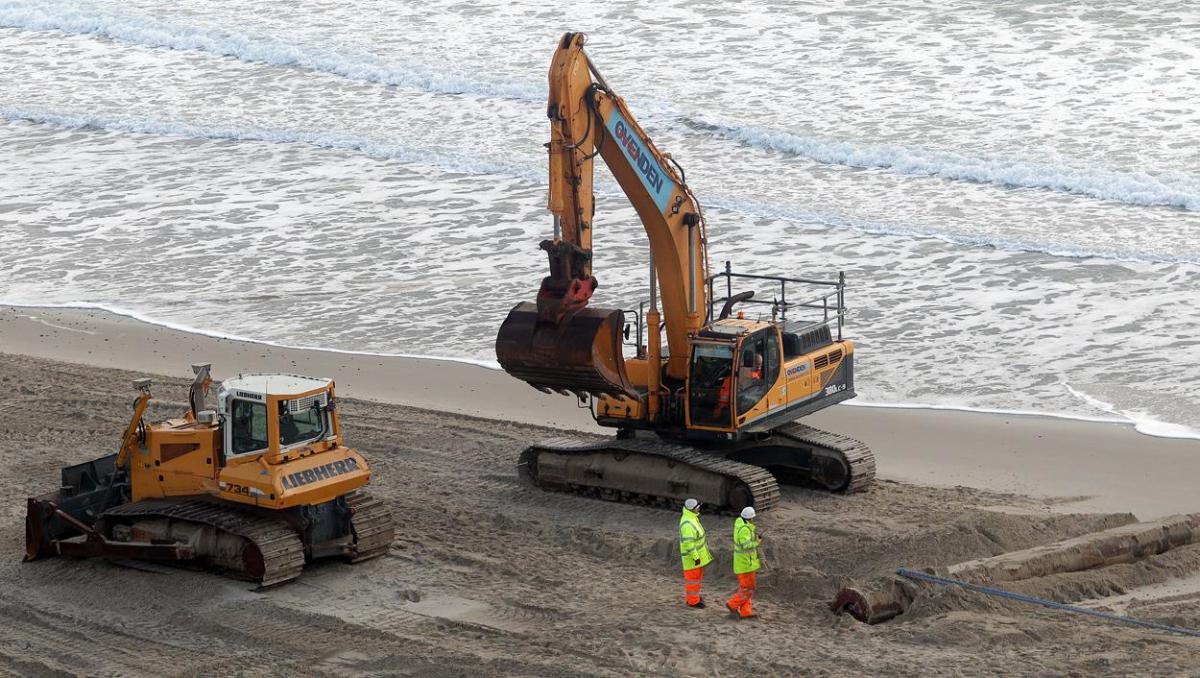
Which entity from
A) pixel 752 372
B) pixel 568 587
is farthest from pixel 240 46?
pixel 568 587

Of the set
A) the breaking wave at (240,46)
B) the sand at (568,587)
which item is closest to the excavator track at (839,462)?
the sand at (568,587)

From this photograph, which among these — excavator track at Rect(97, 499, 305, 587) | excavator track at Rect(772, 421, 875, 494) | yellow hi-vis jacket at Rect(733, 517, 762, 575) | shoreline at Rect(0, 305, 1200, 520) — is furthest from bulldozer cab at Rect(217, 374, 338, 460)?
shoreline at Rect(0, 305, 1200, 520)

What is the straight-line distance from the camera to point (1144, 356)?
21.7m

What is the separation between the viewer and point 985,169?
30469mm

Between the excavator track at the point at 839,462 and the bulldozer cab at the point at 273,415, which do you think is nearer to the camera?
the bulldozer cab at the point at 273,415

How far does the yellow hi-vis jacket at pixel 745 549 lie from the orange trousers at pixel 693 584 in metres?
0.32

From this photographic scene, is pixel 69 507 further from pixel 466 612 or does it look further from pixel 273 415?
pixel 466 612

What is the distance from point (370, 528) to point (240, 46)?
2926cm

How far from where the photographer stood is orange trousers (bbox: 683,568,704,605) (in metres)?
14.4

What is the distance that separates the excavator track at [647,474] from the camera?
56.4 feet

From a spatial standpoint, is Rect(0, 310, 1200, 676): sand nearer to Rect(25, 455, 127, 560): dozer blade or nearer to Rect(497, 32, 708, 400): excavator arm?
Rect(25, 455, 127, 560): dozer blade

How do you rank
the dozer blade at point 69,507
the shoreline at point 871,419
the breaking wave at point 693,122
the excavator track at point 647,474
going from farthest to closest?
the breaking wave at point 693,122 < the shoreline at point 871,419 < the excavator track at point 647,474 < the dozer blade at point 69,507

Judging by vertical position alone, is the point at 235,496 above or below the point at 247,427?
below

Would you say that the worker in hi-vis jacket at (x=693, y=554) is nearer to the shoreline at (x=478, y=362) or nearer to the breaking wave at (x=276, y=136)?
the shoreline at (x=478, y=362)
